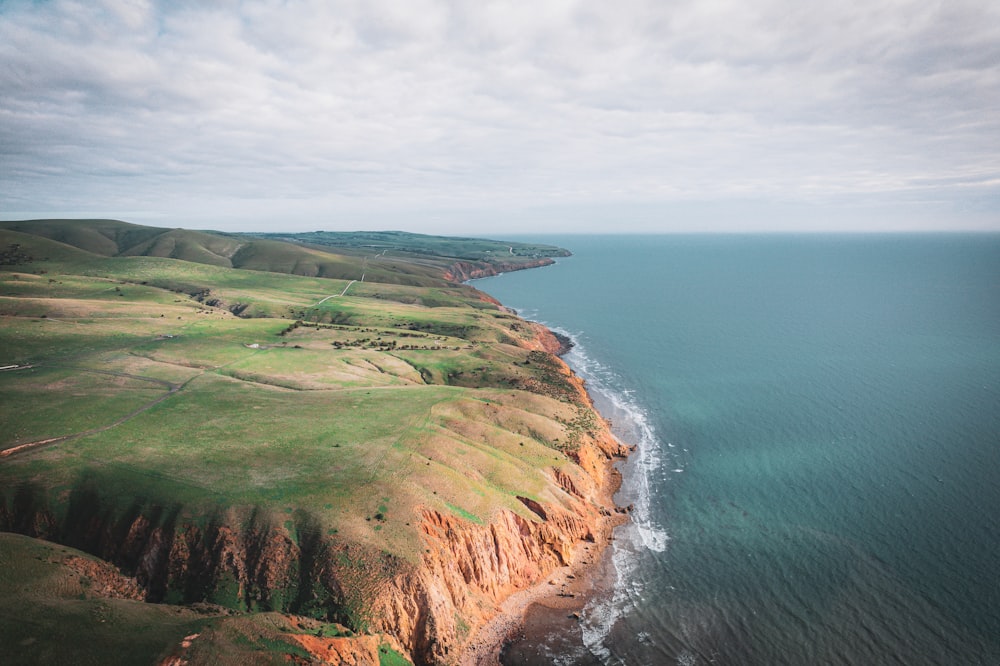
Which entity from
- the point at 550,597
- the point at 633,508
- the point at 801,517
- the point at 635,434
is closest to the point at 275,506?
the point at 550,597

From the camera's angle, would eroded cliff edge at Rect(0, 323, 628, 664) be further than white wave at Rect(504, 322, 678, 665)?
No

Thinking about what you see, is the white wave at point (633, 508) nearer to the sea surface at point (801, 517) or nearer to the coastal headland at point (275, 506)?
the sea surface at point (801, 517)

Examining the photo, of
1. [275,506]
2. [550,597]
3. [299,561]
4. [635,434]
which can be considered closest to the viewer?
[299,561]

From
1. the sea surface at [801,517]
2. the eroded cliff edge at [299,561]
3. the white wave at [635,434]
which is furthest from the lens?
the white wave at [635,434]

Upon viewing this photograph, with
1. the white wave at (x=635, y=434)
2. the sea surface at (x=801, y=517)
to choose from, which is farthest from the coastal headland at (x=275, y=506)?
the sea surface at (x=801, y=517)

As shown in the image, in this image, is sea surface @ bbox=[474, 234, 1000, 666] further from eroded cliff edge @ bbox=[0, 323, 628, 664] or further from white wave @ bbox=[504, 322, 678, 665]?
eroded cliff edge @ bbox=[0, 323, 628, 664]

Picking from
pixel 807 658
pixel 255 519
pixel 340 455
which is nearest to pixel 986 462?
pixel 807 658

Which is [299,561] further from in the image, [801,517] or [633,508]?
[801,517]

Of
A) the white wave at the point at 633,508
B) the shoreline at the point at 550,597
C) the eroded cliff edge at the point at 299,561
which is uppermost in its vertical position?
the eroded cliff edge at the point at 299,561

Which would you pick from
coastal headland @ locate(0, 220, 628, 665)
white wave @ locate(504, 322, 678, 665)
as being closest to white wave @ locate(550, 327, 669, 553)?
white wave @ locate(504, 322, 678, 665)
